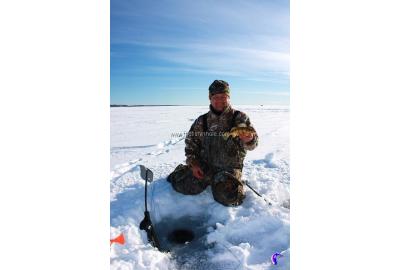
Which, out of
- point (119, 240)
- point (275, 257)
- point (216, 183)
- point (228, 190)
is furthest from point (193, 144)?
point (275, 257)

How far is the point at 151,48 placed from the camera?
2379 millimetres

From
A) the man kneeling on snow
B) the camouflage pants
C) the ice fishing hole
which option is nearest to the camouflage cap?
the man kneeling on snow

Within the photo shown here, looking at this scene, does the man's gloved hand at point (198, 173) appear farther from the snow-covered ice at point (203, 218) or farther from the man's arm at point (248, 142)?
the man's arm at point (248, 142)

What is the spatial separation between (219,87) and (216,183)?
2.64 ft

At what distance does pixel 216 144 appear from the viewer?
9.64ft

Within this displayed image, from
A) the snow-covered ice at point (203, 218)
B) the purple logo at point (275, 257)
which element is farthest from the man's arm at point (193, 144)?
the purple logo at point (275, 257)

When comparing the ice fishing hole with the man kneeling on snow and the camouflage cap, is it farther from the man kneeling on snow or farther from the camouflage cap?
the camouflage cap

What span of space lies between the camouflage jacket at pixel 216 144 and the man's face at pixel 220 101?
0.14 feet

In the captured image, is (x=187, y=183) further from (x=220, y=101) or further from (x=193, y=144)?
(x=220, y=101)

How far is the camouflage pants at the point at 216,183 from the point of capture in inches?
106
